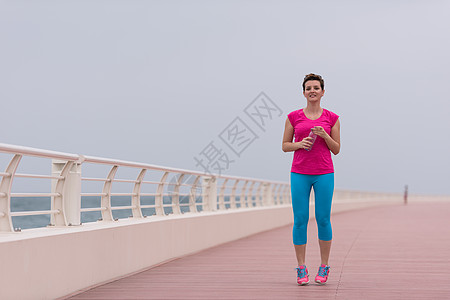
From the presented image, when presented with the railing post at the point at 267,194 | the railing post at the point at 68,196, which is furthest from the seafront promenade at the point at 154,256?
the railing post at the point at 267,194

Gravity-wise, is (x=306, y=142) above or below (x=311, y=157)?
above

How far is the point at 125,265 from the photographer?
8461 mm

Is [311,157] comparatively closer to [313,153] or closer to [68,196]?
[313,153]

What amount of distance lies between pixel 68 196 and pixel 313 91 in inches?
104

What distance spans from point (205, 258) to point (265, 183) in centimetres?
1181

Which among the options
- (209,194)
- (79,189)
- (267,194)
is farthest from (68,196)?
(267,194)

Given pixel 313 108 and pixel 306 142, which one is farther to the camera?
pixel 313 108

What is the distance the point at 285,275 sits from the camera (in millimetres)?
8383

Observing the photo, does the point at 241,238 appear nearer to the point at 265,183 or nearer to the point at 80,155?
the point at 265,183

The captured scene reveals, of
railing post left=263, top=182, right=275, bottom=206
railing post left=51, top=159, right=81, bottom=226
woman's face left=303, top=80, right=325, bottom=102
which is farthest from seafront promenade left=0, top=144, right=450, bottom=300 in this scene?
railing post left=263, top=182, right=275, bottom=206

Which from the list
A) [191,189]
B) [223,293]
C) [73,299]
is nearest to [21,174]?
[73,299]

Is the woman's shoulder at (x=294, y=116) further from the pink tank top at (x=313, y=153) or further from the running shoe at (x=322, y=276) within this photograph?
the running shoe at (x=322, y=276)

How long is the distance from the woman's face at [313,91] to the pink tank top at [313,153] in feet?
0.59

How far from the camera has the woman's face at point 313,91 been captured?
7285 millimetres
